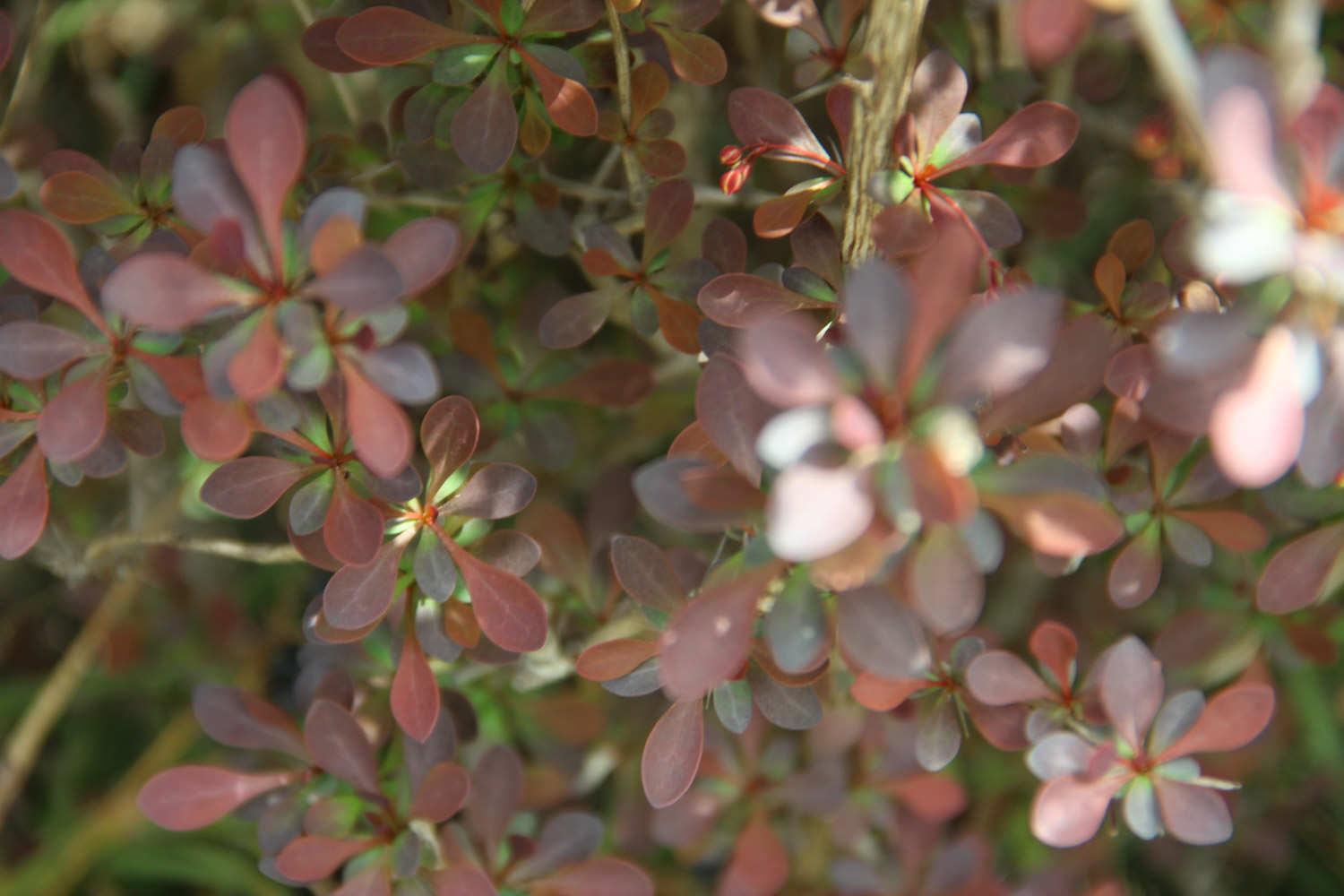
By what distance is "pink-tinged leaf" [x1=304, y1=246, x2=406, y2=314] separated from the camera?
600mm

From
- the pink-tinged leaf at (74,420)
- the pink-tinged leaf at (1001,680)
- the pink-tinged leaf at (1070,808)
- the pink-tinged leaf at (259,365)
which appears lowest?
the pink-tinged leaf at (1070,808)

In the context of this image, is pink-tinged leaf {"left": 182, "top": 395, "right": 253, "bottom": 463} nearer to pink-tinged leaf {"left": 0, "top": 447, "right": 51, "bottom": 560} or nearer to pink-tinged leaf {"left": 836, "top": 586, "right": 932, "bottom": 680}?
pink-tinged leaf {"left": 0, "top": 447, "right": 51, "bottom": 560}

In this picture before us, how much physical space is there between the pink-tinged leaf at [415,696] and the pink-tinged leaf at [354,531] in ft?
0.42

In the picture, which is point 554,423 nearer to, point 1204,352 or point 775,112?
point 775,112

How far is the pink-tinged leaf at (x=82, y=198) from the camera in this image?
79 centimetres

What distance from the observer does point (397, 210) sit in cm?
109

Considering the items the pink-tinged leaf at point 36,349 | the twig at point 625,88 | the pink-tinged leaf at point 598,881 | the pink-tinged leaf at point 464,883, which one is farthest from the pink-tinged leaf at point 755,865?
the pink-tinged leaf at point 36,349

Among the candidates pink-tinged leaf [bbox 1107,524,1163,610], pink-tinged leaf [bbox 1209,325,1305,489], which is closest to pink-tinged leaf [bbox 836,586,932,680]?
pink-tinged leaf [bbox 1209,325,1305,489]

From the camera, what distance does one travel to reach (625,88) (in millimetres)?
833

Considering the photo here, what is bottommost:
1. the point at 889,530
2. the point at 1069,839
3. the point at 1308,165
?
the point at 1069,839

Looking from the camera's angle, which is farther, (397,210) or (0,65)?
(397,210)

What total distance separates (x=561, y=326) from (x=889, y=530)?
40 cm

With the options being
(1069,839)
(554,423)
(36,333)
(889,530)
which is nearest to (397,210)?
(554,423)

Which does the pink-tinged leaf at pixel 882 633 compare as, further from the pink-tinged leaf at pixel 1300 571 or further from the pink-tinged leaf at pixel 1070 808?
the pink-tinged leaf at pixel 1300 571
